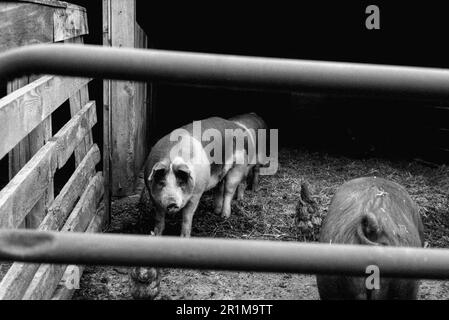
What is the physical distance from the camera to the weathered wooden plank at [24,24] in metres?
2.62

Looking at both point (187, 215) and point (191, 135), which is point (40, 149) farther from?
point (191, 135)

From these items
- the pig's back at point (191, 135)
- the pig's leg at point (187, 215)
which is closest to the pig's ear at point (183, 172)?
the pig's back at point (191, 135)

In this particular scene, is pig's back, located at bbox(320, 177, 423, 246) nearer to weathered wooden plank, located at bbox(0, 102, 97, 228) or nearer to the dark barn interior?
weathered wooden plank, located at bbox(0, 102, 97, 228)

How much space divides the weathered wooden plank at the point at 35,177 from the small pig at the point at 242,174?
6.44 feet

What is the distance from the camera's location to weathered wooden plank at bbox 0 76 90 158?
7.44ft

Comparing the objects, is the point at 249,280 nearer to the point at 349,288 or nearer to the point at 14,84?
the point at 349,288

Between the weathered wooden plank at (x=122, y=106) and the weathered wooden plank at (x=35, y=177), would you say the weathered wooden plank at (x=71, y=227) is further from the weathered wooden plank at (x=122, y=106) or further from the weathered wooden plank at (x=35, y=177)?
the weathered wooden plank at (x=122, y=106)

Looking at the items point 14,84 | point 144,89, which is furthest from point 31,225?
point 144,89

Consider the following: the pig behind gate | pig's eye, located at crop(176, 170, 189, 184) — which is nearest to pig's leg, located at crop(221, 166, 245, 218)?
the pig behind gate

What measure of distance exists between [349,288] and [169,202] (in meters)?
2.19

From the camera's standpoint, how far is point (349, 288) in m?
2.63

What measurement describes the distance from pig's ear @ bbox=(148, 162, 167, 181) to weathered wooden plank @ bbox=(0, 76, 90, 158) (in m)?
1.04

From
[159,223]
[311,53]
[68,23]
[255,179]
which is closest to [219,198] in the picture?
[255,179]
